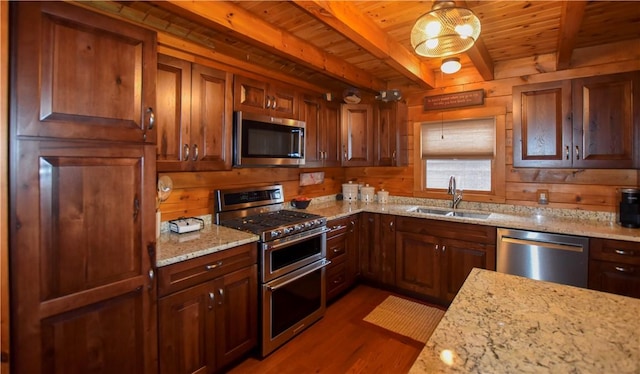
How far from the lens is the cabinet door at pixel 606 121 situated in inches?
93.5

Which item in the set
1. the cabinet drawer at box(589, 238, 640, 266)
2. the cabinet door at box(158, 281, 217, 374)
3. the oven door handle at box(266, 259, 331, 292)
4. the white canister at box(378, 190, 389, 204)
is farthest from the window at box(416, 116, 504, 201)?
the cabinet door at box(158, 281, 217, 374)

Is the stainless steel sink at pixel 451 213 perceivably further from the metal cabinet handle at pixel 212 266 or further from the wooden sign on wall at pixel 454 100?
the metal cabinet handle at pixel 212 266

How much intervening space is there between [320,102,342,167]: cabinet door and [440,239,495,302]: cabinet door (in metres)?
1.42

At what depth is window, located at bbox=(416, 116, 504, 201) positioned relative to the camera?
10.7 ft

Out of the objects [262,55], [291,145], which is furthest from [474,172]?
[262,55]

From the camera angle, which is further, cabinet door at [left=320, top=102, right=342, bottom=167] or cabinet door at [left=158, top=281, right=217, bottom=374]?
cabinet door at [left=320, top=102, right=342, bottom=167]

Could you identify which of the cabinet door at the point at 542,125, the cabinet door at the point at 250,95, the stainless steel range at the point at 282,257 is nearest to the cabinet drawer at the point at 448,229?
the cabinet door at the point at 542,125

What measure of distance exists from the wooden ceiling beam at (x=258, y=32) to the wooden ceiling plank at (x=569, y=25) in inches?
68.1

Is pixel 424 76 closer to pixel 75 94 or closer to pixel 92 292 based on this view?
pixel 75 94

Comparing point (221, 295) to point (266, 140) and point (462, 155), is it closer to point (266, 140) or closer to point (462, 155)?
point (266, 140)

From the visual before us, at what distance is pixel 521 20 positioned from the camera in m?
2.26

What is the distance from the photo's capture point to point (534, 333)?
0.90 meters

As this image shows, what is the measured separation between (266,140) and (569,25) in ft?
7.40

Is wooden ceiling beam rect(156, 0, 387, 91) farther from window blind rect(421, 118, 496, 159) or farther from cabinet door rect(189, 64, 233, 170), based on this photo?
window blind rect(421, 118, 496, 159)
